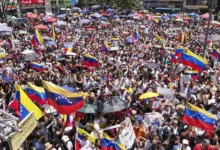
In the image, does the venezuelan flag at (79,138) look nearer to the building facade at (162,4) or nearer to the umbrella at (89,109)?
the umbrella at (89,109)

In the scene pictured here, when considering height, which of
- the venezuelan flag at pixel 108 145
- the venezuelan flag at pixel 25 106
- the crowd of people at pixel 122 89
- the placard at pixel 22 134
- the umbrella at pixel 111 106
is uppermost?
the placard at pixel 22 134

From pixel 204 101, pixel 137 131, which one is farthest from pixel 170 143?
pixel 204 101

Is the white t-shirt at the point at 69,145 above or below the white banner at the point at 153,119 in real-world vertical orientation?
below

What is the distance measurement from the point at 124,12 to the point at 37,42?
119ft

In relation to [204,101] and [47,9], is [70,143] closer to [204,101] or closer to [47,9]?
[204,101]

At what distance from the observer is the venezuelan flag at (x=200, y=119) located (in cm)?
780

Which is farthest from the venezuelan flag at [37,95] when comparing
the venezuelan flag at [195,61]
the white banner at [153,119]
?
the venezuelan flag at [195,61]

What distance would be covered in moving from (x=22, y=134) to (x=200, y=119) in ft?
14.8

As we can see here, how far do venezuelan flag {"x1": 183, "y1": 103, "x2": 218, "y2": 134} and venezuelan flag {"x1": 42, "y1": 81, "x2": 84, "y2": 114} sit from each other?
2.88 m

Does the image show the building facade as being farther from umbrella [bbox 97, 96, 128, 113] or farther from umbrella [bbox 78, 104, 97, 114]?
umbrella [bbox 78, 104, 97, 114]

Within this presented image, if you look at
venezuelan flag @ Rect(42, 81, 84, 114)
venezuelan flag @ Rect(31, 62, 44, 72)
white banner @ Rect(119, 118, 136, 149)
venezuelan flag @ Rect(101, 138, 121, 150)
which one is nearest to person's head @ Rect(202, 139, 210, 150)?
white banner @ Rect(119, 118, 136, 149)

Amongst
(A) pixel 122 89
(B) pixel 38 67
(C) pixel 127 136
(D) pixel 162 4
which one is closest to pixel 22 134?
(C) pixel 127 136

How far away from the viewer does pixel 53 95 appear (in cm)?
795

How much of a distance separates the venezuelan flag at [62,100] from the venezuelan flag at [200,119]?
2.88m
